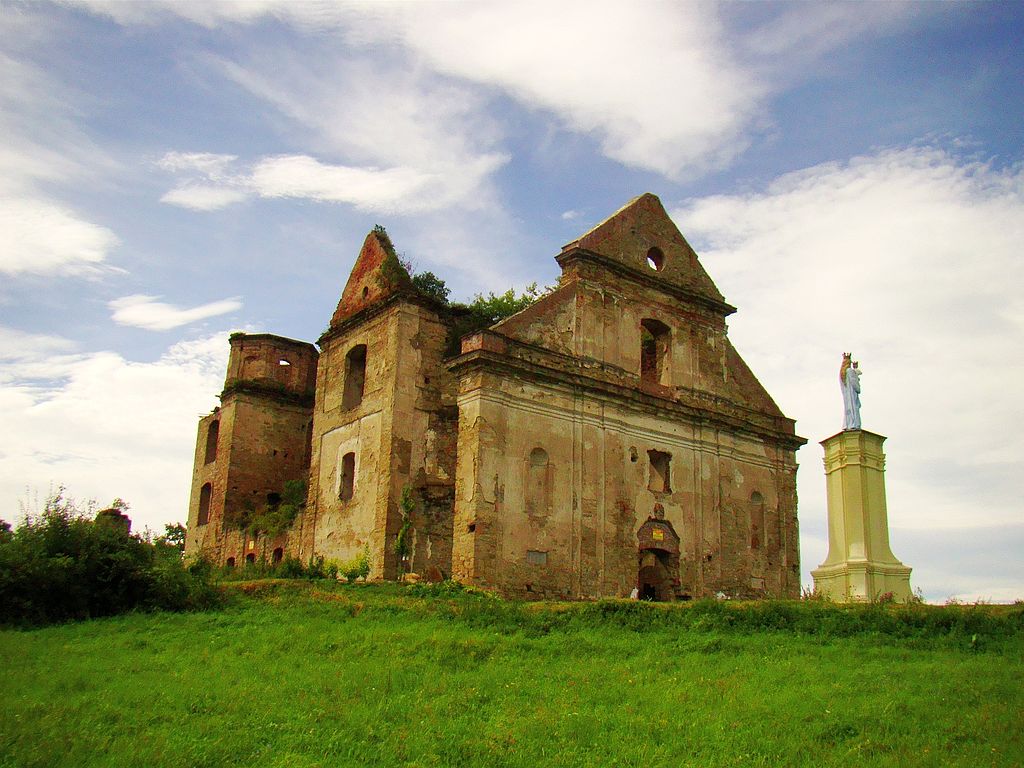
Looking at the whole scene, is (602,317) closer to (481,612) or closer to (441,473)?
(441,473)

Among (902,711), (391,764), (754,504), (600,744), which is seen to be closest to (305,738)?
(391,764)

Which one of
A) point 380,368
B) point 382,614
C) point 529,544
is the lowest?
point 382,614

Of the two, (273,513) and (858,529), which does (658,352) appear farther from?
(273,513)

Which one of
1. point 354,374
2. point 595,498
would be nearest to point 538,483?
point 595,498

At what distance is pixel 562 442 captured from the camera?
20375mm

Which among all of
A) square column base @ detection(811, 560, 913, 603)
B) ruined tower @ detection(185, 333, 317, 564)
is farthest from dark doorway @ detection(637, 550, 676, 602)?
ruined tower @ detection(185, 333, 317, 564)

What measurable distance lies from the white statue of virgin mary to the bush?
11167 millimetres

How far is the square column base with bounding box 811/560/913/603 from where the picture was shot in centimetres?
1602

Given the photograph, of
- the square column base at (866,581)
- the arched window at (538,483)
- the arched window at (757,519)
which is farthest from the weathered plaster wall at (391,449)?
the square column base at (866,581)

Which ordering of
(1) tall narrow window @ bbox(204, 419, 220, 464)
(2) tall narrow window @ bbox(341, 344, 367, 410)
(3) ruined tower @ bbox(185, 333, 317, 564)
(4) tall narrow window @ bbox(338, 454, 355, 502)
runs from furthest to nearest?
(1) tall narrow window @ bbox(204, 419, 220, 464) → (3) ruined tower @ bbox(185, 333, 317, 564) → (2) tall narrow window @ bbox(341, 344, 367, 410) → (4) tall narrow window @ bbox(338, 454, 355, 502)

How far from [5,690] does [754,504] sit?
17.5m

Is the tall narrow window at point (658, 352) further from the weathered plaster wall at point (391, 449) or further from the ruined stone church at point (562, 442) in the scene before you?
the weathered plaster wall at point (391, 449)

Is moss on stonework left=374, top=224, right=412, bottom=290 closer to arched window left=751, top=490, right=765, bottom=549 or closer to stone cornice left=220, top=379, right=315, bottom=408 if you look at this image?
stone cornice left=220, top=379, right=315, bottom=408

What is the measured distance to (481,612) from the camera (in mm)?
14547
